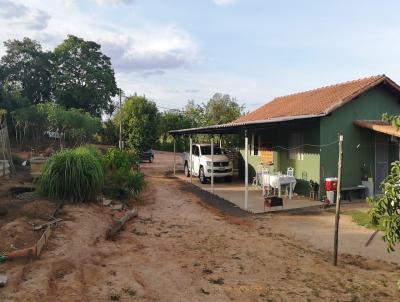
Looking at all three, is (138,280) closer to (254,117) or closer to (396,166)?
(396,166)

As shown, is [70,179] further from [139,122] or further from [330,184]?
[139,122]

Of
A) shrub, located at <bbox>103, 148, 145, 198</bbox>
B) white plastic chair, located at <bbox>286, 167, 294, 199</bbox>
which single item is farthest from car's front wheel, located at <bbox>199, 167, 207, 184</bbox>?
shrub, located at <bbox>103, 148, 145, 198</bbox>

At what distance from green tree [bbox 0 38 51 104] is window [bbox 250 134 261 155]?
39840 mm

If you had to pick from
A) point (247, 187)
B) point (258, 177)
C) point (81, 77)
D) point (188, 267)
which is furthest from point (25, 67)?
point (188, 267)

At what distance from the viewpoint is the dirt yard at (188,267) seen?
618 cm

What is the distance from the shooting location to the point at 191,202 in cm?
1494

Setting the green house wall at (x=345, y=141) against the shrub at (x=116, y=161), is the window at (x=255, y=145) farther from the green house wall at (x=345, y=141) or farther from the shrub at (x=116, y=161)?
the shrub at (x=116, y=161)

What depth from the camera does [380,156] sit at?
16.4 m

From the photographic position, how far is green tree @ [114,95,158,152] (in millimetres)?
30039

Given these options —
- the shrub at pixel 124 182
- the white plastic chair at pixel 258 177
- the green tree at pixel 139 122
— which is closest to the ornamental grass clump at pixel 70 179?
the shrub at pixel 124 182

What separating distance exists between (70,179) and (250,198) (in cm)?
685

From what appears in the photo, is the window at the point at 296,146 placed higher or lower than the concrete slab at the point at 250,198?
higher

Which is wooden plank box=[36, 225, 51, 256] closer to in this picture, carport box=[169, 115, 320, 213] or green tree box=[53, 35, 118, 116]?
carport box=[169, 115, 320, 213]

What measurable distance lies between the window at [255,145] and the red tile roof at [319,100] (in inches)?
42.5
